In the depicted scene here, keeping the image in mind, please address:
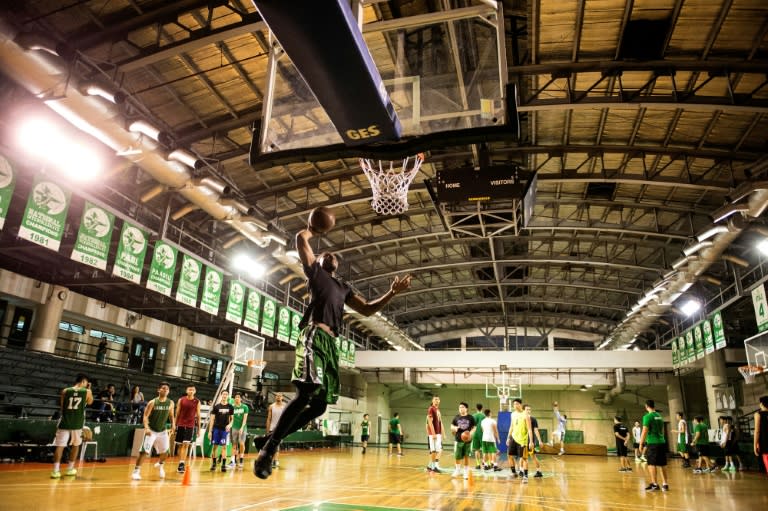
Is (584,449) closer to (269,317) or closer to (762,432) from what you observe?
(269,317)

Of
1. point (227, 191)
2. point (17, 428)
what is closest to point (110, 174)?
point (227, 191)

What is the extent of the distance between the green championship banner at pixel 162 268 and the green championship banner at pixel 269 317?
450 centimetres

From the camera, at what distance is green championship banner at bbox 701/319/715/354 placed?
58.1 feet

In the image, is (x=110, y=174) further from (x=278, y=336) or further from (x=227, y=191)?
(x=278, y=336)

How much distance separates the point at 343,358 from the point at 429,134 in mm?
18673

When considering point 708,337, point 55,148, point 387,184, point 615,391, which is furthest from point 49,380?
point 615,391

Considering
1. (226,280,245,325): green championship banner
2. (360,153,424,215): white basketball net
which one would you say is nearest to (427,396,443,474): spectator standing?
(360,153,424,215): white basketball net

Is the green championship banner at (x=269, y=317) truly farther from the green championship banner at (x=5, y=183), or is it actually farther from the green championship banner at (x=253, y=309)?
the green championship banner at (x=5, y=183)

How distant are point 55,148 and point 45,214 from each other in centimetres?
160

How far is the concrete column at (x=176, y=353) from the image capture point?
68.7 ft

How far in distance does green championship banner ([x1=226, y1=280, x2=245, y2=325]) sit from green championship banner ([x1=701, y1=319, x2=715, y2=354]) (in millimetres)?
16002

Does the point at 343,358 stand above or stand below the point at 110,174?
below

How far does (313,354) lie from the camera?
11.8ft

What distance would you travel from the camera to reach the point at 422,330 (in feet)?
108
